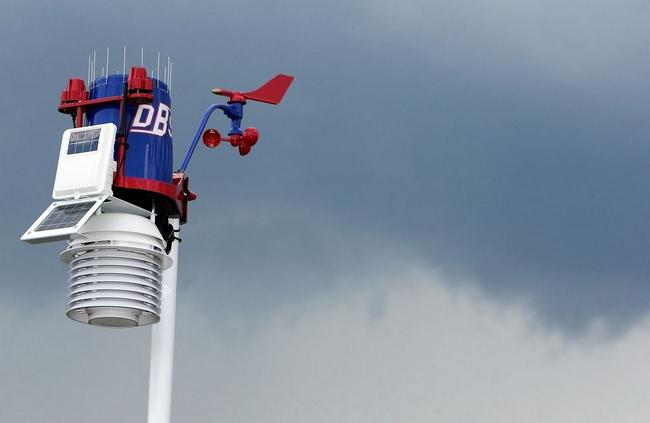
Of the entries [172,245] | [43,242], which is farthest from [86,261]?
[172,245]

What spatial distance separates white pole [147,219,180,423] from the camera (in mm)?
38906

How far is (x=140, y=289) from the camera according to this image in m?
35.8

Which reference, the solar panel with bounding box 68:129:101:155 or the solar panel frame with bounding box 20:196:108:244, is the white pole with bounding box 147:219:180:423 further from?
the solar panel frame with bounding box 20:196:108:244

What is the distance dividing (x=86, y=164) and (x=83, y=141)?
0.67 metres

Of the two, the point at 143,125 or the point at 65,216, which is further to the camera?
the point at 143,125

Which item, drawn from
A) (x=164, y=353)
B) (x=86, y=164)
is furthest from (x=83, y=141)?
(x=164, y=353)

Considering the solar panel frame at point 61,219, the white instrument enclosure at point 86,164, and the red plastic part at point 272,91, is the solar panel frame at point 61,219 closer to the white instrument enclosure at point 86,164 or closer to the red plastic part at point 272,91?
the white instrument enclosure at point 86,164

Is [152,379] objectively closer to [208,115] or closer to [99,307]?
[99,307]

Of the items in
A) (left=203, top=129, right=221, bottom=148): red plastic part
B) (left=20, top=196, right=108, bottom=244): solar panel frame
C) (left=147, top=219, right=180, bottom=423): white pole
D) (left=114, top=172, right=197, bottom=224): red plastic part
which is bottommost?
(left=147, top=219, right=180, bottom=423): white pole

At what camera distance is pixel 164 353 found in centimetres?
3922

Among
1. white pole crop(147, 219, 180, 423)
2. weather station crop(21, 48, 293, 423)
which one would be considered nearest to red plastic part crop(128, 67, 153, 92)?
weather station crop(21, 48, 293, 423)

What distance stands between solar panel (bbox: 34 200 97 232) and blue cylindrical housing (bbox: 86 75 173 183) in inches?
60.9

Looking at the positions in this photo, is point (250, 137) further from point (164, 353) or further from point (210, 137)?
point (164, 353)

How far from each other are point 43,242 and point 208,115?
6.27 metres
